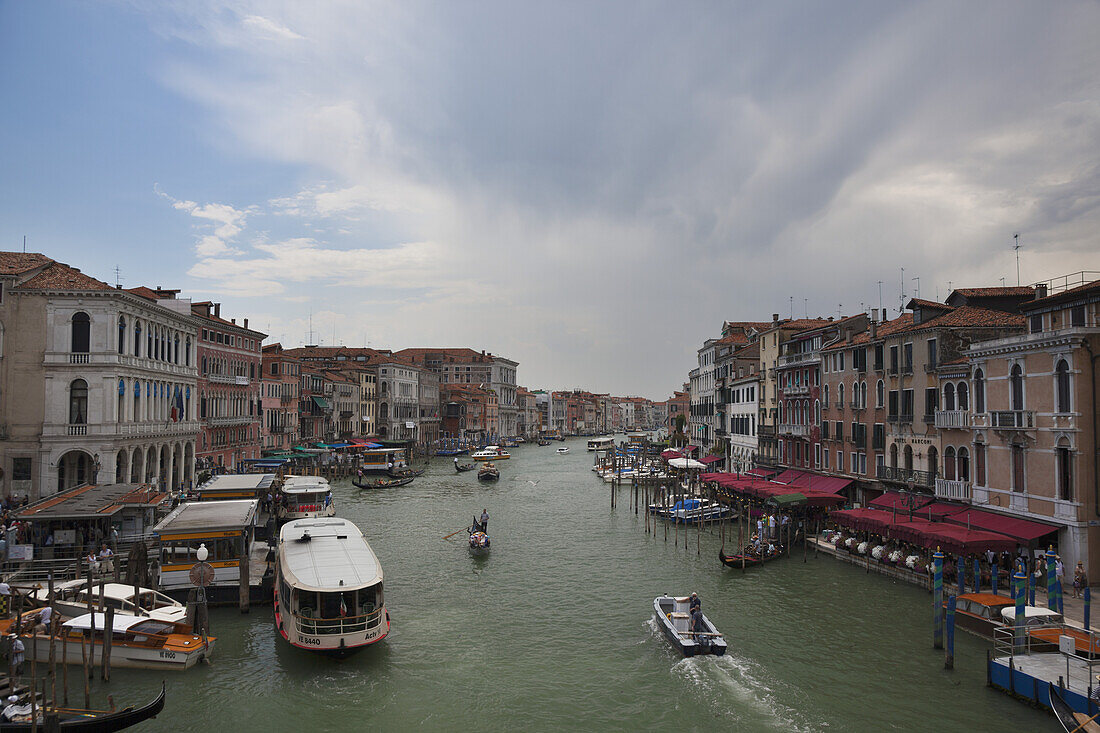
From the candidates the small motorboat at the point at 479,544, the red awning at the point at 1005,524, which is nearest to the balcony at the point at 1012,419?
the red awning at the point at 1005,524

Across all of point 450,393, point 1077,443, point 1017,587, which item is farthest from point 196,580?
point 450,393

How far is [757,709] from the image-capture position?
14.5m

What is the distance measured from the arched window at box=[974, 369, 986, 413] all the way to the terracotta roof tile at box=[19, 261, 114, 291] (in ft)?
109

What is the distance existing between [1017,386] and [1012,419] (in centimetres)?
108

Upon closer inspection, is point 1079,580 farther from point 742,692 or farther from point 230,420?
point 230,420

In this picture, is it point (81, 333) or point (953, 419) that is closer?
point (953, 419)

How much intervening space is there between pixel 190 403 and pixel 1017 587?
124 feet

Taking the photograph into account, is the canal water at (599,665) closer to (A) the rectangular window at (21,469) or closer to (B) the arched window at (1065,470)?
(B) the arched window at (1065,470)

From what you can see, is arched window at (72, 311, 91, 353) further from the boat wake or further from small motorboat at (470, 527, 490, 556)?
the boat wake

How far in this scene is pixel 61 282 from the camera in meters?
28.9

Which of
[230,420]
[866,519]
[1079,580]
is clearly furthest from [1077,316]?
[230,420]

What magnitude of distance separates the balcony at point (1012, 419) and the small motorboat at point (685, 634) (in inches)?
474

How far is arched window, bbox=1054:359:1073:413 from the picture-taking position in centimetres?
2041

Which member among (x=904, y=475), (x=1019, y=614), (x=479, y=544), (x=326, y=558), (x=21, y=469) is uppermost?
(x=21, y=469)
